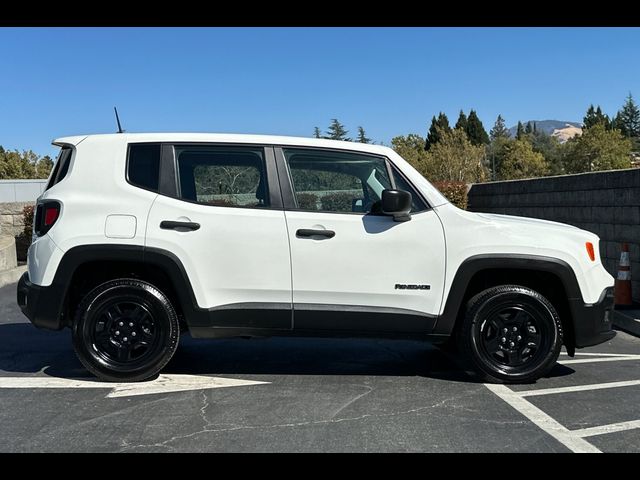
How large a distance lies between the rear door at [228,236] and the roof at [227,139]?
0.13m

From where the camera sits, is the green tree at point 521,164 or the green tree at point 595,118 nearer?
the green tree at point 521,164

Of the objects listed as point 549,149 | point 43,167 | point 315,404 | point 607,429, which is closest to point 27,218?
point 315,404

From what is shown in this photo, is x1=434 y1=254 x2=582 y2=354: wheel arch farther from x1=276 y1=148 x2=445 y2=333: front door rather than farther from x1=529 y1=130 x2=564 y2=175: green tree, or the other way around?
x1=529 y1=130 x2=564 y2=175: green tree

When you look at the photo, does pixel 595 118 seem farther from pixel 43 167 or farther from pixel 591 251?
pixel 591 251

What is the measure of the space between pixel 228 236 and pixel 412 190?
1.48 m

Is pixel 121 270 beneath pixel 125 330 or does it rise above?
above

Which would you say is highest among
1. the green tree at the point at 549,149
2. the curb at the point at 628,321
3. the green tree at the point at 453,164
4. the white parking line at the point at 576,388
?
the green tree at the point at 549,149

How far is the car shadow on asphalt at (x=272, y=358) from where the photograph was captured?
532 cm

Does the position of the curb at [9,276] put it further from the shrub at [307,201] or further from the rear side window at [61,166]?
the shrub at [307,201]

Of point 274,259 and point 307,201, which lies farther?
→ point 307,201

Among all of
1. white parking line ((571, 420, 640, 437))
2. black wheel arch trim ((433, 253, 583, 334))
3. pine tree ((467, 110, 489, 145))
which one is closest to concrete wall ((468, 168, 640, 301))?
black wheel arch trim ((433, 253, 583, 334))

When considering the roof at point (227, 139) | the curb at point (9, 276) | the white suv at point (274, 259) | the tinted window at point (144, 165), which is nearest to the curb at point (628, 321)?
the white suv at point (274, 259)

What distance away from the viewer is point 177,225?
4.79 metres
